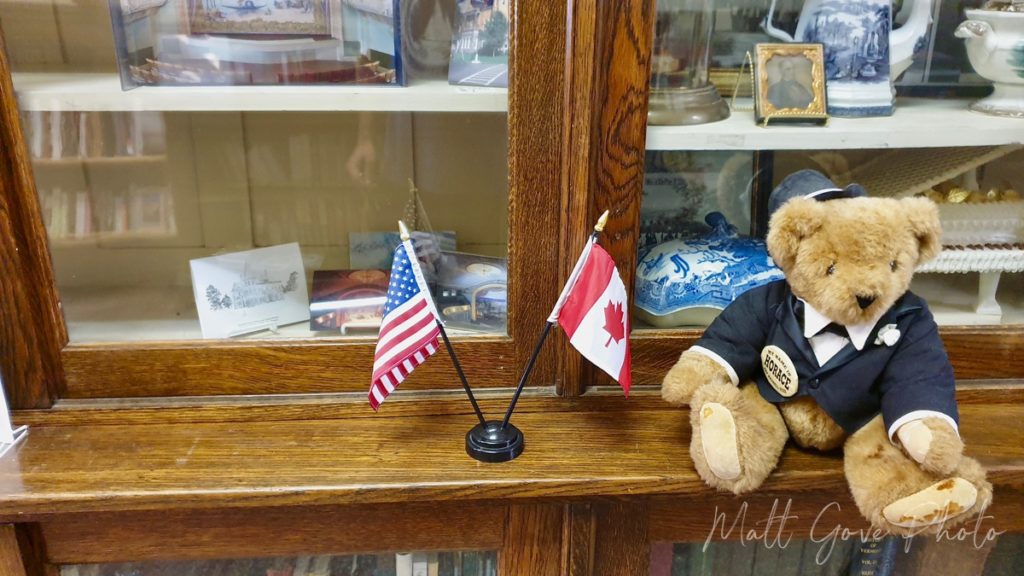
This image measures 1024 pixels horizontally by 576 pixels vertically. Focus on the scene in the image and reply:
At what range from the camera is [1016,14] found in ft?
3.21

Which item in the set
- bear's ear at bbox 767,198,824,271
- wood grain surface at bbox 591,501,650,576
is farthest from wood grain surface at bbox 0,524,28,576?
bear's ear at bbox 767,198,824,271

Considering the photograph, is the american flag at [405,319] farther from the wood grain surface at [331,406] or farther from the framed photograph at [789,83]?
the framed photograph at [789,83]

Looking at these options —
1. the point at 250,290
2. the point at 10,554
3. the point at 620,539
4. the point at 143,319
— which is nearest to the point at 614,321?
the point at 620,539

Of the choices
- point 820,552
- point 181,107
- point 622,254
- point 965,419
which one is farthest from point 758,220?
point 181,107

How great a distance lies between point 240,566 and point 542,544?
1.20 ft

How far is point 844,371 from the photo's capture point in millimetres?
826

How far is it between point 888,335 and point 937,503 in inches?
6.6

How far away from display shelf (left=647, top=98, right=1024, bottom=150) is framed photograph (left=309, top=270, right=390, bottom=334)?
412mm

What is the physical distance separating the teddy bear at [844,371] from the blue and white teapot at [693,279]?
0.11 m

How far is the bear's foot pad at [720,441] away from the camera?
0.81m

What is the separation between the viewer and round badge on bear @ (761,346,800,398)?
2.80ft

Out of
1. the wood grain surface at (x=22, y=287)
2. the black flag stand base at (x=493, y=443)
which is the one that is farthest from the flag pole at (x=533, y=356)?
the wood grain surface at (x=22, y=287)

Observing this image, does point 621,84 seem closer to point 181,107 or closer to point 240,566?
point 181,107

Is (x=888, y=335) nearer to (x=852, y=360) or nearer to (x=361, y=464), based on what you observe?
(x=852, y=360)
